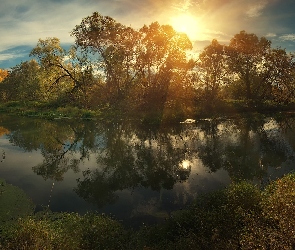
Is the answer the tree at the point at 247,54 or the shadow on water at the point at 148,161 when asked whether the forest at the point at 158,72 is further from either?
the shadow on water at the point at 148,161

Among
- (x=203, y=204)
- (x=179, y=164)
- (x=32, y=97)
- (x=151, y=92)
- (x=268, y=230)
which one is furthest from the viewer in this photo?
(x=32, y=97)

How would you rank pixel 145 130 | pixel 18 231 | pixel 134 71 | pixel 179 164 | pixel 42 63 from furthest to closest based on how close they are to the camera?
pixel 42 63
pixel 134 71
pixel 145 130
pixel 179 164
pixel 18 231

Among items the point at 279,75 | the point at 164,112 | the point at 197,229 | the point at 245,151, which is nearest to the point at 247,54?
the point at 279,75

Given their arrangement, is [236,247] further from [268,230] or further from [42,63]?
[42,63]

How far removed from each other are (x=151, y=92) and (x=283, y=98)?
31.8 m

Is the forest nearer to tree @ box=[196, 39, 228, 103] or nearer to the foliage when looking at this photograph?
tree @ box=[196, 39, 228, 103]

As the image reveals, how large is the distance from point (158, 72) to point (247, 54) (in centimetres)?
2317

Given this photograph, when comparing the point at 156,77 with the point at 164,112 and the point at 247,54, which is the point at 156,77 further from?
the point at 247,54

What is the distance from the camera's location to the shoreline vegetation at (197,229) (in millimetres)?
8203

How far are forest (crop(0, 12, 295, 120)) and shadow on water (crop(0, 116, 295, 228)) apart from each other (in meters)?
14.1

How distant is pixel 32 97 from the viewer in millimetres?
86000

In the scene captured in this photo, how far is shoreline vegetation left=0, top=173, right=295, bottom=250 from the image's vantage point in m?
8.20

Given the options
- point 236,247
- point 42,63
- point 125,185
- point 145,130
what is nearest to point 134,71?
point 42,63

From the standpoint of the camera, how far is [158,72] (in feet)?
175
